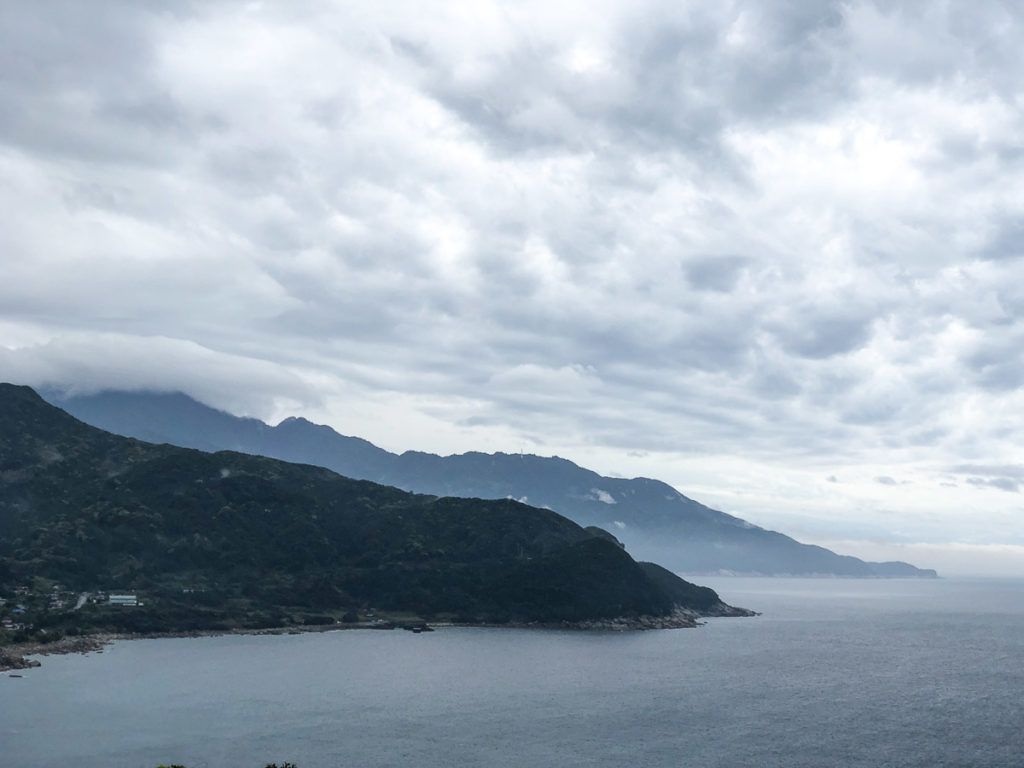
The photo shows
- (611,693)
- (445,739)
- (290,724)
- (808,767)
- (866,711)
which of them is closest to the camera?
(808,767)

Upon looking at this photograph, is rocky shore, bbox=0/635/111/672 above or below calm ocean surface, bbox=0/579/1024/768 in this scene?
below

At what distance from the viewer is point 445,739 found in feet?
396

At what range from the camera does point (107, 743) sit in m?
114

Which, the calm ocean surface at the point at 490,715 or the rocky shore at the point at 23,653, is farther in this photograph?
the rocky shore at the point at 23,653

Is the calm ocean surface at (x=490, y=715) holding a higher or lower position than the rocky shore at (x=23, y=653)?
higher

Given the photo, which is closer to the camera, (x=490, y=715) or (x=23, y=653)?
(x=490, y=715)

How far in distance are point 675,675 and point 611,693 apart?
2995 centimetres

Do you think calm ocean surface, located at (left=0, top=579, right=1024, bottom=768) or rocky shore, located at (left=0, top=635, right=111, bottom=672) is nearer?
calm ocean surface, located at (left=0, top=579, right=1024, bottom=768)

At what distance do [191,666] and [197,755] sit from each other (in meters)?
81.4

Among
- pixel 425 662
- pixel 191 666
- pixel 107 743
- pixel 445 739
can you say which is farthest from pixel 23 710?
pixel 425 662

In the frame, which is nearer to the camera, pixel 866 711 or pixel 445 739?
pixel 445 739

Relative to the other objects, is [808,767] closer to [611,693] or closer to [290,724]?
[611,693]

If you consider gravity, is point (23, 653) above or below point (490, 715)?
below

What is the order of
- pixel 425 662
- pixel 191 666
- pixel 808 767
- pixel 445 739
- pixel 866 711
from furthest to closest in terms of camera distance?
pixel 425 662 → pixel 191 666 → pixel 866 711 → pixel 445 739 → pixel 808 767
